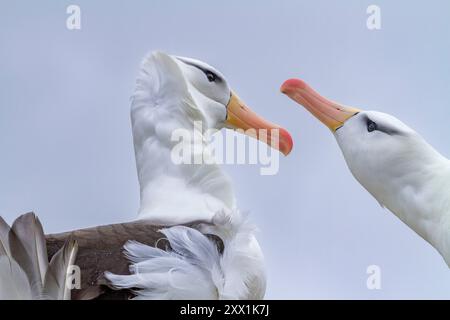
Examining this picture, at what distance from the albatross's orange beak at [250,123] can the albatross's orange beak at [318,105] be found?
1.58ft

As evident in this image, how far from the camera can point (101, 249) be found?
5574 millimetres

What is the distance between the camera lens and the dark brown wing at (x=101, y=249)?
5406mm

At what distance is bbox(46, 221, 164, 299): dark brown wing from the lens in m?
5.41

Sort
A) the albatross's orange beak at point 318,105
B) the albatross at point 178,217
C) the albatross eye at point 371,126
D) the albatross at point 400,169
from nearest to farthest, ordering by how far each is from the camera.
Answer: the albatross at point 178,217
the albatross at point 400,169
the albatross eye at point 371,126
the albatross's orange beak at point 318,105

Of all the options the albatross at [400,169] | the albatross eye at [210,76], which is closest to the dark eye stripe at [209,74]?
the albatross eye at [210,76]

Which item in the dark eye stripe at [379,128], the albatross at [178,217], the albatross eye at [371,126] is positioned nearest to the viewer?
the albatross at [178,217]

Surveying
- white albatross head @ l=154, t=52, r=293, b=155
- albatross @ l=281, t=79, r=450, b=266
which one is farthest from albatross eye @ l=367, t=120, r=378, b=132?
white albatross head @ l=154, t=52, r=293, b=155

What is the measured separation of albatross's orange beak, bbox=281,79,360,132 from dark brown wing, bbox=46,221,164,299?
2.28 meters

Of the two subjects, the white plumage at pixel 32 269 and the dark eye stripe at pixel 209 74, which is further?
the dark eye stripe at pixel 209 74

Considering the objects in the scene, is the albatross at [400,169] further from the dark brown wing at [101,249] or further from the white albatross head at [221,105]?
the dark brown wing at [101,249]

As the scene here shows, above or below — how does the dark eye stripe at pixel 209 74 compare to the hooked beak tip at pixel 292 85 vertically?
above

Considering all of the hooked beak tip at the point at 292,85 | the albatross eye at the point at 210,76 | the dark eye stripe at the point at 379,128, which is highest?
the albatross eye at the point at 210,76
